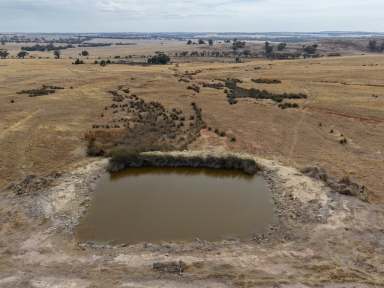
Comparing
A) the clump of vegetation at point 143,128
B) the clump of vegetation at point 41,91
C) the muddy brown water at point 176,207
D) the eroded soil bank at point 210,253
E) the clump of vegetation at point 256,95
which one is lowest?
the muddy brown water at point 176,207

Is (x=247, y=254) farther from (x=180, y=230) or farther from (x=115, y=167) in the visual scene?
(x=115, y=167)

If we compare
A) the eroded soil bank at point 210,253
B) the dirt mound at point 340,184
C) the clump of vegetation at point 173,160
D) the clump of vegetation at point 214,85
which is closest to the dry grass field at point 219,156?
the eroded soil bank at point 210,253

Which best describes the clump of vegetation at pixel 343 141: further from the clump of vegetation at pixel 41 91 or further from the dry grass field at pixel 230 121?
the clump of vegetation at pixel 41 91

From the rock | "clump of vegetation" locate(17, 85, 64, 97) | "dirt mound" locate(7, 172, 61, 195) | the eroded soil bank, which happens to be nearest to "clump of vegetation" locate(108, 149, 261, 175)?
"dirt mound" locate(7, 172, 61, 195)

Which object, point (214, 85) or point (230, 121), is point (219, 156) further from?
point (214, 85)

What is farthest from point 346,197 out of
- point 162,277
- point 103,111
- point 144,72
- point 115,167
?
point 144,72

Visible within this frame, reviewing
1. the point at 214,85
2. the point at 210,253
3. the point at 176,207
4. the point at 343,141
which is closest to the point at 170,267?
the point at 210,253
